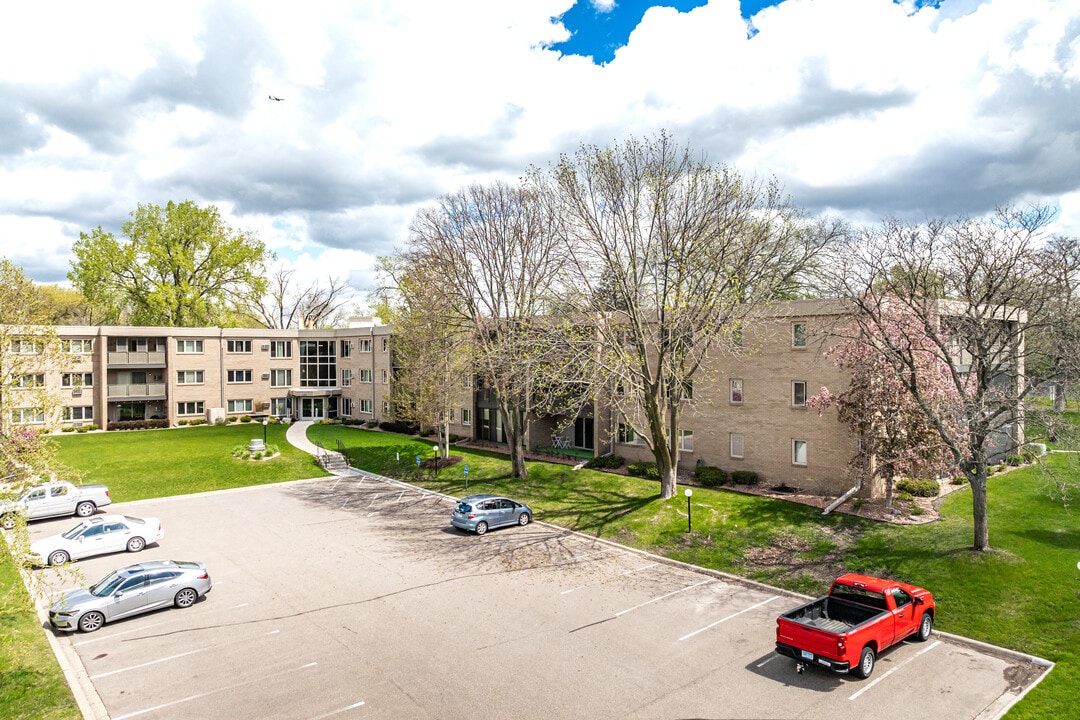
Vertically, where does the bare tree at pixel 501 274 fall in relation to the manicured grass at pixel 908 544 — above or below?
above

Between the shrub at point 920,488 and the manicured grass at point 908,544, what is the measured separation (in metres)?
0.76

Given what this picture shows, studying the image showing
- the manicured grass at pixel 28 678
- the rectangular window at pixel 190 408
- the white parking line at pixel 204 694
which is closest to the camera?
the manicured grass at pixel 28 678

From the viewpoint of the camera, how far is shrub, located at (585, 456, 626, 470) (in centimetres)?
3534

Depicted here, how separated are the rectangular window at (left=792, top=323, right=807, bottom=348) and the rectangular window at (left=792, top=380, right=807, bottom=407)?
1697mm

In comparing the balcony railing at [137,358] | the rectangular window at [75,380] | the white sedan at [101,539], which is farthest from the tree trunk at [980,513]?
the rectangular window at [75,380]

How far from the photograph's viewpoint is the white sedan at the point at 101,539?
2272 centimetres

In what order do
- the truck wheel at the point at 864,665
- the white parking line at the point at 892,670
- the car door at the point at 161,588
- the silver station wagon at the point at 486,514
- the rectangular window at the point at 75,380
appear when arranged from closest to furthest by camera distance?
the white parking line at the point at 892,670 → the truck wheel at the point at 864,665 → the car door at the point at 161,588 → the silver station wagon at the point at 486,514 → the rectangular window at the point at 75,380

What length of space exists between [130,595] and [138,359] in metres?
43.7

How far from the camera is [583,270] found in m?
28.6

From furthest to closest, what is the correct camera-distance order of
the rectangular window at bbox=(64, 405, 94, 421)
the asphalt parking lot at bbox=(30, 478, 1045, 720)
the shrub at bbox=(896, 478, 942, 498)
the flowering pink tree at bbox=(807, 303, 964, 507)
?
the rectangular window at bbox=(64, 405, 94, 421) < the shrub at bbox=(896, 478, 942, 498) < the flowering pink tree at bbox=(807, 303, 964, 507) < the asphalt parking lot at bbox=(30, 478, 1045, 720)

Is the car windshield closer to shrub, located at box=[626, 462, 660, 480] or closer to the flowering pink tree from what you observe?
shrub, located at box=[626, 462, 660, 480]

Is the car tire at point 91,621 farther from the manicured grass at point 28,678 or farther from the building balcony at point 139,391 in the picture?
the building balcony at point 139,391

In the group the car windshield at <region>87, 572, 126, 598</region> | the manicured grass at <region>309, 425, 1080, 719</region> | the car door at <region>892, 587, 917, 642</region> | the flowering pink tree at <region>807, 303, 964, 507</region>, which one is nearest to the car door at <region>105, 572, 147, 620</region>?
the car windshield at <region>87, 572, 126, 598</region>

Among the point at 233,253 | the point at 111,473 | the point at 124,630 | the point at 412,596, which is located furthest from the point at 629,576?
the point at 233,253
